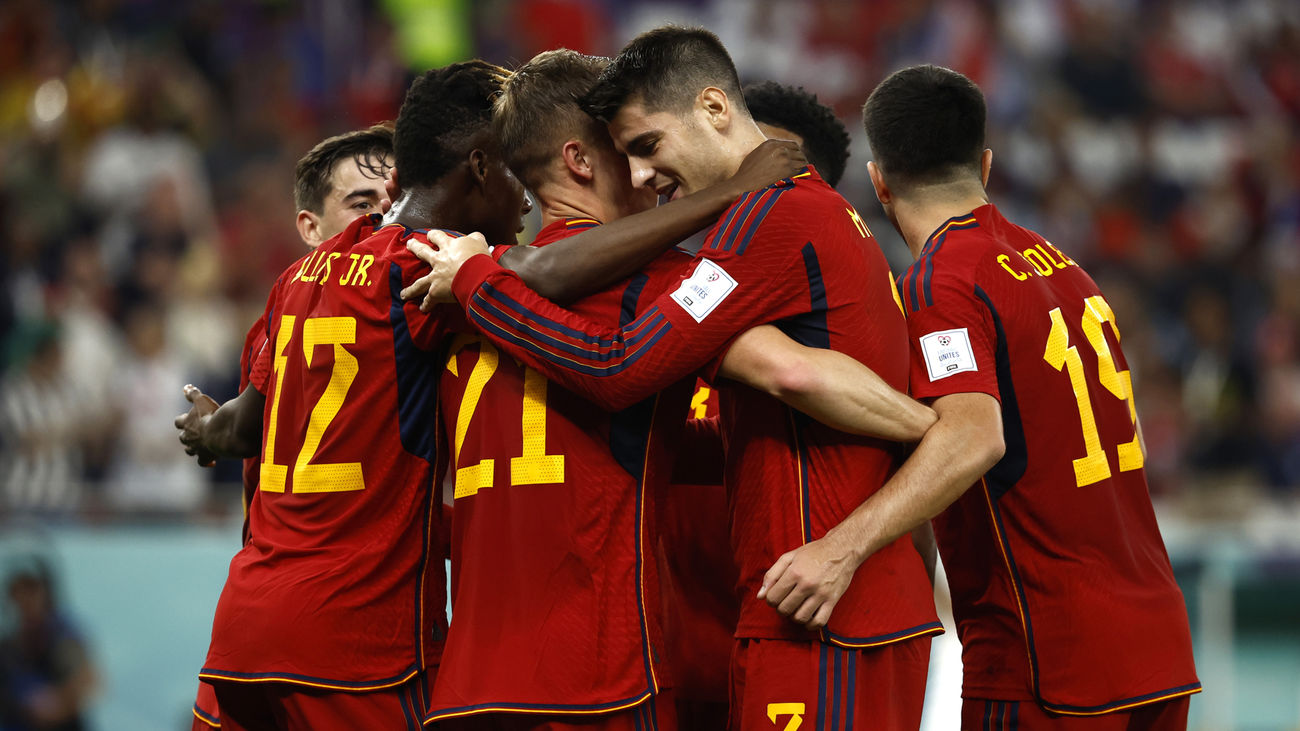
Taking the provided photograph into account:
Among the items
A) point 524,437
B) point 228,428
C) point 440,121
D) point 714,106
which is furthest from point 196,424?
point 714,106

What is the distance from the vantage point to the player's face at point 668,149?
11.3 ft

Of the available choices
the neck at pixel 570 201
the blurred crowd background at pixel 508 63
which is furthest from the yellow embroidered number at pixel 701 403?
the blurred crowd background at pixel 508 63

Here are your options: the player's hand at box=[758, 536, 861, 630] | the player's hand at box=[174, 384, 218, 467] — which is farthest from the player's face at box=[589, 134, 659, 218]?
the player's hand at box=[174, 384, 218, 467]

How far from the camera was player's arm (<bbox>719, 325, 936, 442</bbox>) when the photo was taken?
3111mm

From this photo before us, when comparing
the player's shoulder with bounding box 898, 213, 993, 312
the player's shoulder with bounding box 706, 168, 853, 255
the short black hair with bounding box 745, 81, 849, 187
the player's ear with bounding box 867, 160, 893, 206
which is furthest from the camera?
the short black hair with bounding box 745, 81, 849, 187

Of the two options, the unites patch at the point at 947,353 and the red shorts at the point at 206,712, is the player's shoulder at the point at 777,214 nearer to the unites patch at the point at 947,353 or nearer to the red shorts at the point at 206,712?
the unites patch at the point at 947,353

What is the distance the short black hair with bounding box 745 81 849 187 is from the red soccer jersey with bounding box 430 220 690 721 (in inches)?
54.4

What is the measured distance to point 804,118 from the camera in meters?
4.63

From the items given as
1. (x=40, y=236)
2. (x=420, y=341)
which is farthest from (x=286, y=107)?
(x=420, y=341)

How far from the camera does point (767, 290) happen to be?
3199 mm

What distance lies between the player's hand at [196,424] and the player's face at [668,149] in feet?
5.39

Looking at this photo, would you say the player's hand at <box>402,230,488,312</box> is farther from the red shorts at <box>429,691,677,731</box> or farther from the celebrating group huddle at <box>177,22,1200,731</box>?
the red shorts at <box>429,691,677,731</box>

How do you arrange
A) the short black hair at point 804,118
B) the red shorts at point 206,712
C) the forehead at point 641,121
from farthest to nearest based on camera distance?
the short black hair at point 804,118
the red shorts at point 206,712
the forehead at point 641,121

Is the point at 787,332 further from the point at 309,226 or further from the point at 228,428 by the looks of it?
the point at 309,226
